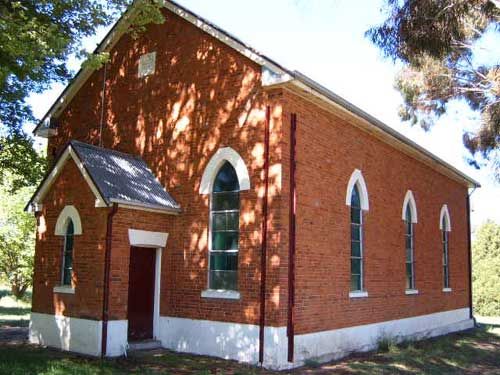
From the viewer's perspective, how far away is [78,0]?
12.1 metres

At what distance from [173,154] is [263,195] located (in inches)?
123

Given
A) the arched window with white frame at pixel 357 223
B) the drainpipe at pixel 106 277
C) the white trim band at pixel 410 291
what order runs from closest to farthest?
1. the drainpipe at pixel 106 277
2. the arched window with white frame at pixel 357 223
3. the white trim band at pixel 410 291

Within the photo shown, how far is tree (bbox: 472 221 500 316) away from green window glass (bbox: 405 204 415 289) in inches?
707

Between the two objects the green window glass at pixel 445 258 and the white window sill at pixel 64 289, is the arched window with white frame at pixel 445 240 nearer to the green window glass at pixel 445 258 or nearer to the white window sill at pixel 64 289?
the green window glass at pixel 445 258

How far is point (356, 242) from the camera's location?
1470cm

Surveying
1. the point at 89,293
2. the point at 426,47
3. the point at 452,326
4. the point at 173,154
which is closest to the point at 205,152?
the point at 173,154

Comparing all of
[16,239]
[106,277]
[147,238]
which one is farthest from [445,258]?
[16,239]

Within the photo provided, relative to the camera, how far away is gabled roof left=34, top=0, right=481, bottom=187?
11859 mm

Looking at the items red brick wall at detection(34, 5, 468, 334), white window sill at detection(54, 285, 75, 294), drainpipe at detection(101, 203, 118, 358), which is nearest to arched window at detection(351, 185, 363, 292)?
red brick wall at detection(34, 5, 468, 334)

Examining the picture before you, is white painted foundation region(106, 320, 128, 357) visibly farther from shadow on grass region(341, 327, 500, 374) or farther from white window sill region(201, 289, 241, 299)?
shadow on grass region(341, 327, 500, 374)

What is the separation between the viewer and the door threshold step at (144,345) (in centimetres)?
1235

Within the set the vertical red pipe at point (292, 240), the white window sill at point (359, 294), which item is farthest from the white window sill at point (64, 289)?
the white window sill at point (359, 294)

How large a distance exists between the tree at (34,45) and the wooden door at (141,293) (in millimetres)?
4611

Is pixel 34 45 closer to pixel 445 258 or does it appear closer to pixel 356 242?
pixel 356 242
